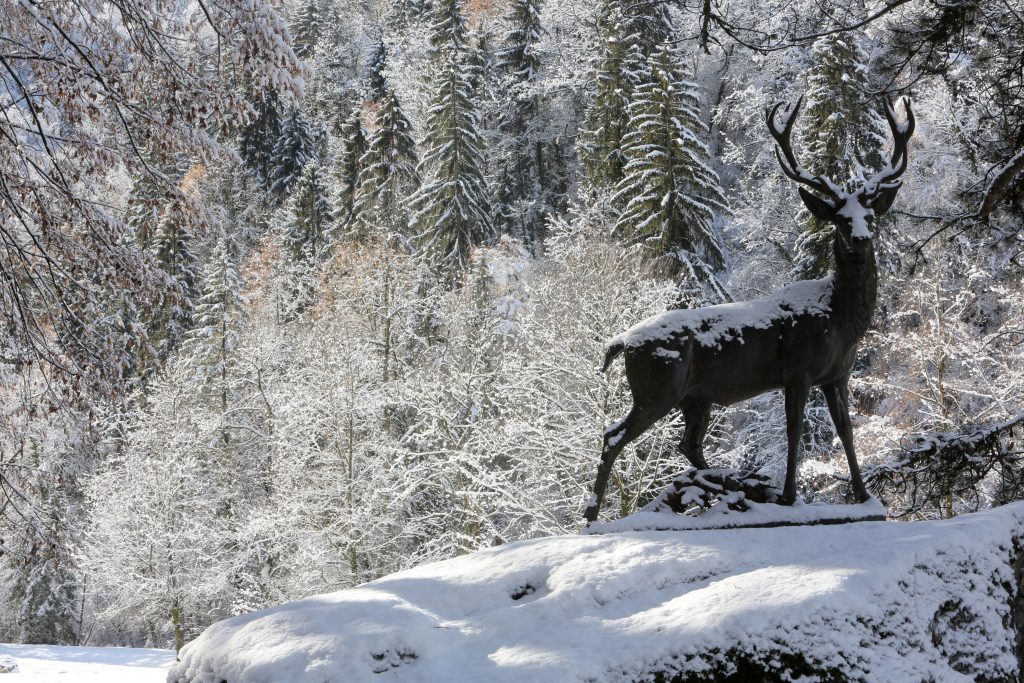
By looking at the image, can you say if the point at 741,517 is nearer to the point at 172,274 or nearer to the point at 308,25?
the point at 172,274

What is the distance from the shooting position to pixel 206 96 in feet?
18.6

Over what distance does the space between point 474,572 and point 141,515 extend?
20.7 meters

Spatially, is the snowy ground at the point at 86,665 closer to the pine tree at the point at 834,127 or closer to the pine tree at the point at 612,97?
the pine tree at the point at 834,127

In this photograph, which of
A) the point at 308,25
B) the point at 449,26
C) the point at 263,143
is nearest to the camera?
the point at 449,26

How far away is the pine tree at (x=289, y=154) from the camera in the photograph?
4841cm

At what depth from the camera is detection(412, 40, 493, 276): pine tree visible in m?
28.9

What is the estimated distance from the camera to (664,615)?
390 centimetres

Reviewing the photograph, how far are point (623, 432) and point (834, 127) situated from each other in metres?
15.0

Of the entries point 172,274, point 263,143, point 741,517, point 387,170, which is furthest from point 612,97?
point 263,143

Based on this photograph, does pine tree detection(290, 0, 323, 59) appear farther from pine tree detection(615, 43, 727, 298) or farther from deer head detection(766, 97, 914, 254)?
deer head detection(766, 97, 914, 254)

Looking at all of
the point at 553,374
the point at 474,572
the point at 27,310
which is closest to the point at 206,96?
the point at 27,310

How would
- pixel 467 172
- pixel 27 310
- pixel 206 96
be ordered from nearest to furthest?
pixel 27 310
pixel 206 96
pixel 467 172

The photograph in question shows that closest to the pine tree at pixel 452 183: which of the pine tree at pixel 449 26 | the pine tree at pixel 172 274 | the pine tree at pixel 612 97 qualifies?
the pine tree at pixel 612 97

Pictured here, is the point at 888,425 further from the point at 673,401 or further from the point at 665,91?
the point at 673,401
